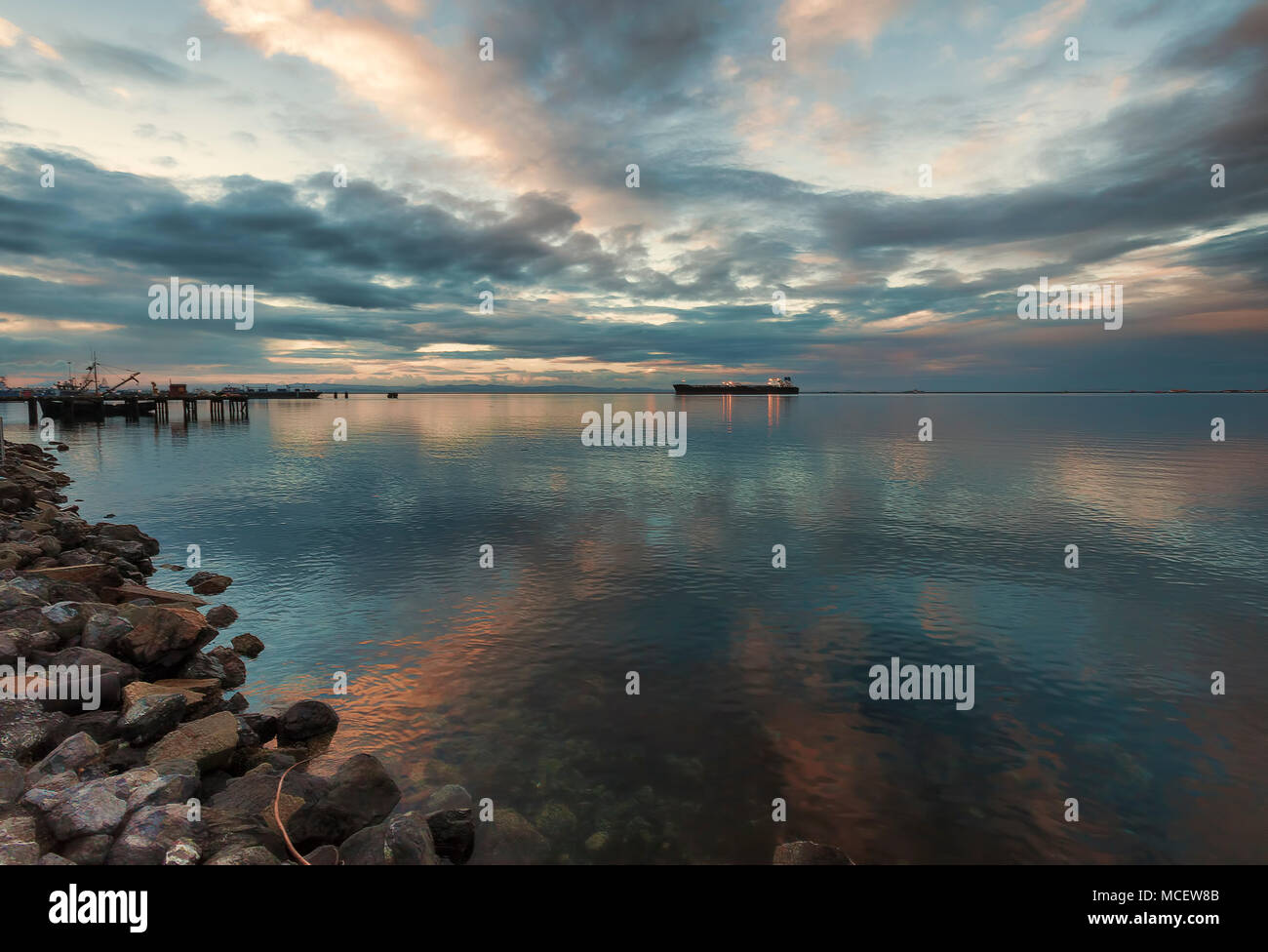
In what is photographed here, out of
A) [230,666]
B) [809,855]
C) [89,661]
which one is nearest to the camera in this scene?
[809,855]

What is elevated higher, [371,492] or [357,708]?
[371,492]

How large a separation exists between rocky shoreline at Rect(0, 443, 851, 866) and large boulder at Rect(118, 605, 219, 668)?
0.03 meters

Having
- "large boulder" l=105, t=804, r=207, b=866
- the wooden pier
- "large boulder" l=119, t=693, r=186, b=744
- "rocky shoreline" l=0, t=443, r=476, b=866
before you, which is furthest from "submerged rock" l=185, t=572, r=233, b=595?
the wooden pier

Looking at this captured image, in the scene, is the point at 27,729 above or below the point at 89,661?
below

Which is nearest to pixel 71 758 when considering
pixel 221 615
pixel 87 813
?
pixel 87 813

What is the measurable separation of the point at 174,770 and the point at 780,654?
14.9 meters

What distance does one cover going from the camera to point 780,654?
18.4 metres

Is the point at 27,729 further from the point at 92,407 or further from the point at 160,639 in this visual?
the point at 92,407
